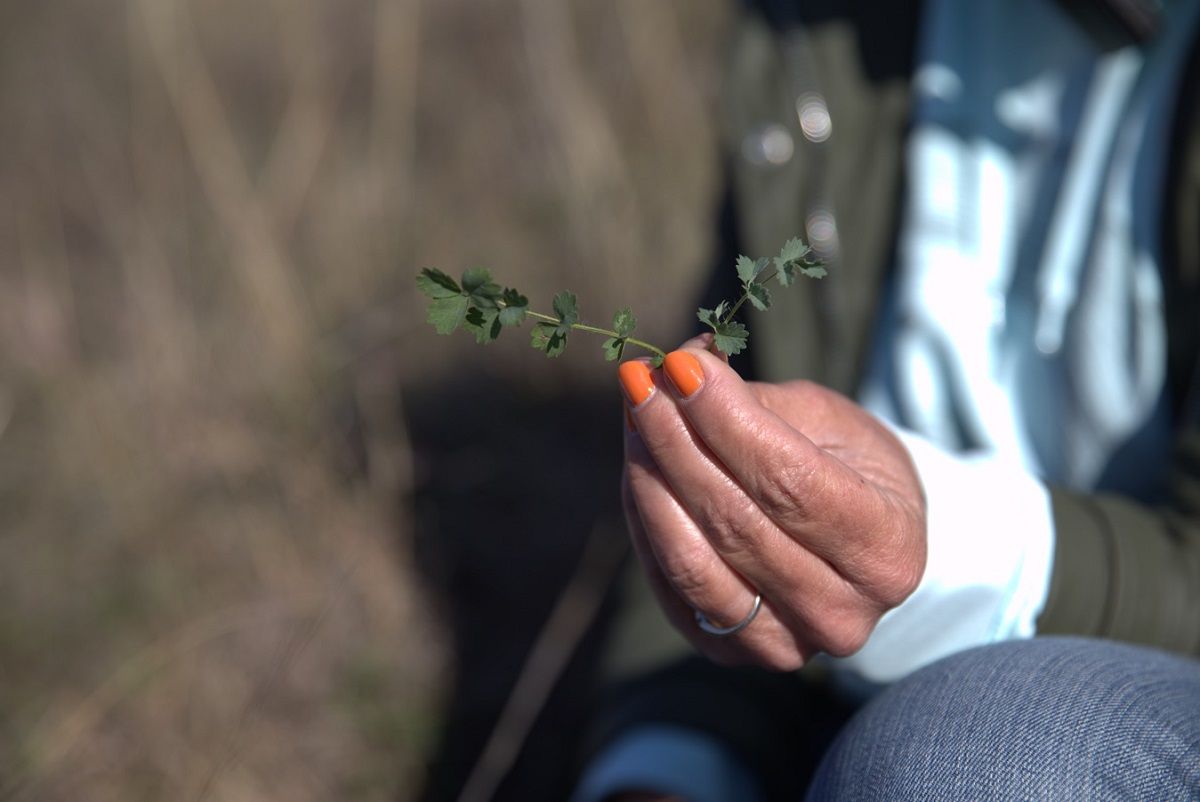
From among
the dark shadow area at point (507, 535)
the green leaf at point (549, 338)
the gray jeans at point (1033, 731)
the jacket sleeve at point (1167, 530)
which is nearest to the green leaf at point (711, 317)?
the green leaf at point (549, 338)

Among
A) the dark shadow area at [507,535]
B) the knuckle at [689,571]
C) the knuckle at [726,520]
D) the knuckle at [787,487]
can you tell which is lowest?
the dark shadow area at [507,535]

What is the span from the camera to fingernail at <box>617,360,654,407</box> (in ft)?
2.37

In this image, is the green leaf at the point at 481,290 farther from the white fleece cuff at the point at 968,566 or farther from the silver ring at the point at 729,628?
the white fleece cuff at the point at 968,566

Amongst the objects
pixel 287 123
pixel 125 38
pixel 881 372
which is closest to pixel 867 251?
pixel 881 372

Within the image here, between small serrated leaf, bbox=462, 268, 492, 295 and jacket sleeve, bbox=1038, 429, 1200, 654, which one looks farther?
jacket sleeve, bbox=1038, 429, 1200, 654

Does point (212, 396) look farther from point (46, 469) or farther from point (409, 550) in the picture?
point (409, 550)

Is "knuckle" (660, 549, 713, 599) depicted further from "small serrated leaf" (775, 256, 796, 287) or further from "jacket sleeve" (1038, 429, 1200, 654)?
"jacket sleeve" (1038, 429, 1200, 654)

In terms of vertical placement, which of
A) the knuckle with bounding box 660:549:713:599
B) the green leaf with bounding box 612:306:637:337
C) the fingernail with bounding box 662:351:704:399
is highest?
the green leaf with bounding box 612:306:637:337

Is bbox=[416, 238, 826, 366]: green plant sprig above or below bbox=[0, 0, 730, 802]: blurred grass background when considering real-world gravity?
above

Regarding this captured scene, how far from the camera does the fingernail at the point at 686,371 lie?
694 mm

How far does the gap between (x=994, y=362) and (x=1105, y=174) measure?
280mm

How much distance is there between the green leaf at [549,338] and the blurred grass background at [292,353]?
44.4 inches

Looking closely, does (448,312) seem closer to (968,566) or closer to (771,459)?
(771,459)

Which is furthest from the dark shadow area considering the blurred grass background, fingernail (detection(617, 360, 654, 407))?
fingernail (detection(617, 360, 654, 407))
